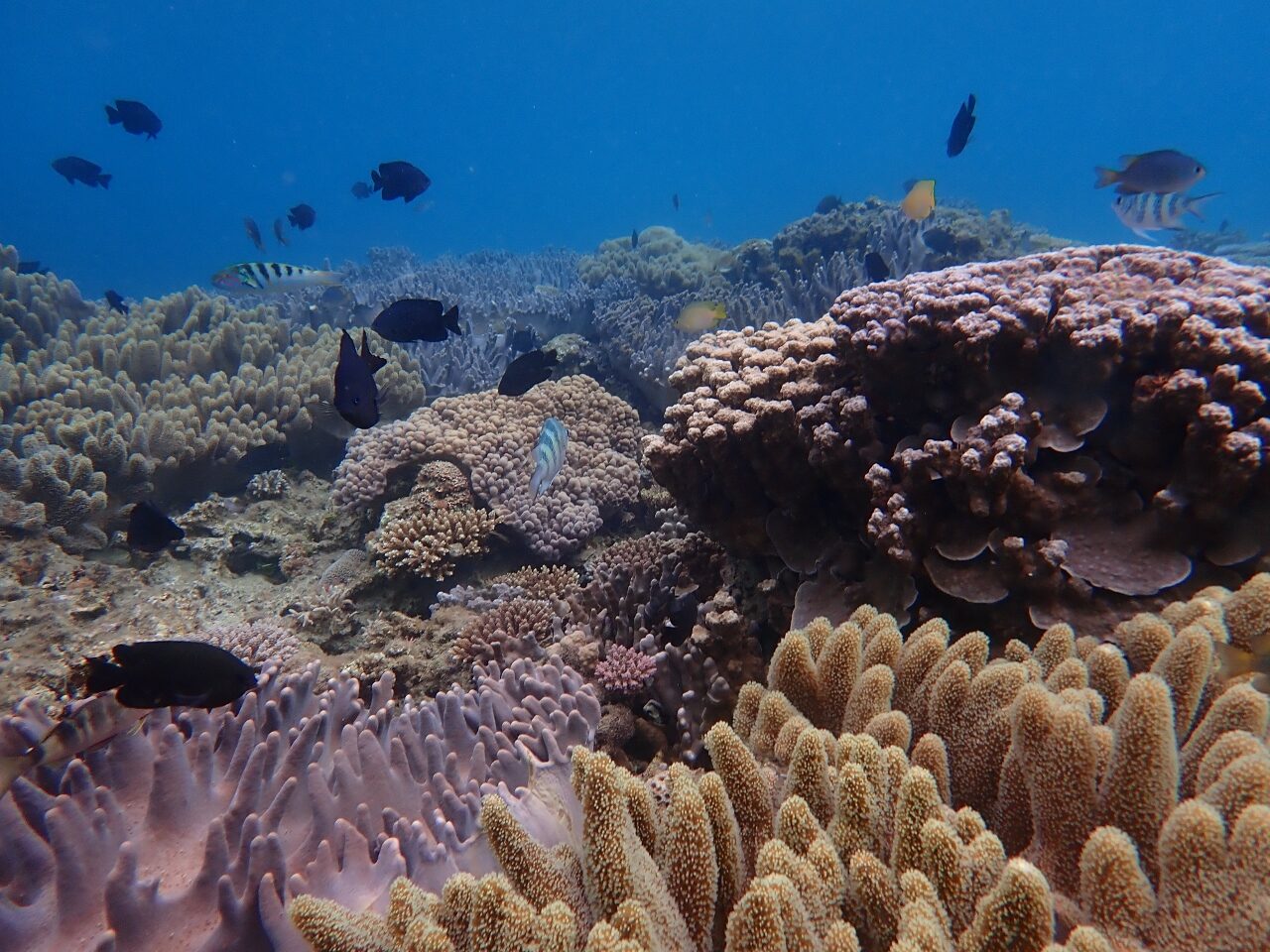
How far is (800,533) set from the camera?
3.09 metres

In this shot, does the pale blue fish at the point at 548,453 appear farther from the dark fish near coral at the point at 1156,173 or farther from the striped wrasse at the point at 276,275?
the dark fish near coral at the point at 1156,173

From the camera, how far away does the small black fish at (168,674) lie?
227 centimetres

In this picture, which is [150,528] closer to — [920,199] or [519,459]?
[519,459]

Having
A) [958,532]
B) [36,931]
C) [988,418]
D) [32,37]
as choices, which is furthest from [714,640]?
[32,37]

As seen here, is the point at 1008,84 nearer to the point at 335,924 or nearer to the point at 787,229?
the point at 787,229

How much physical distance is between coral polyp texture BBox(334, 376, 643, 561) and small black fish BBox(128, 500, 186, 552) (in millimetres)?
1360

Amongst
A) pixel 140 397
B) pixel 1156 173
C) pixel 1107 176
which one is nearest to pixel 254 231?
pixel 140 397

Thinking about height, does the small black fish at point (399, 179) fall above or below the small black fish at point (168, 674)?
above

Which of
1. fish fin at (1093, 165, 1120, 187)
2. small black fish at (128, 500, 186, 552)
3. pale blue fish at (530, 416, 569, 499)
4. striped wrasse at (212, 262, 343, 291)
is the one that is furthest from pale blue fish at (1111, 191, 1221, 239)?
small black fish at (128, 500, 186, 552)

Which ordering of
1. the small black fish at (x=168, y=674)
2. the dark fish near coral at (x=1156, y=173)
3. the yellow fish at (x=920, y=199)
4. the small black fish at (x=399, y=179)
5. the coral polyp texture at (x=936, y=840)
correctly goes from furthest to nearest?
the yellow fish at (x=920, y=199) → the small black fish at (x=399, y=179) → the dark fish near coral at (x=1156, y=173) → the small black fish at (x=168, y=674) → the coral polyp texture at (x=936, y=840)

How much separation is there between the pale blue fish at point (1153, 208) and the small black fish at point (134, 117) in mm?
12446

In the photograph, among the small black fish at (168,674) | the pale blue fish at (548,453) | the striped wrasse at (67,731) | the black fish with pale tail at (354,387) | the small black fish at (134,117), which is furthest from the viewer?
the small black fish at (134,117)

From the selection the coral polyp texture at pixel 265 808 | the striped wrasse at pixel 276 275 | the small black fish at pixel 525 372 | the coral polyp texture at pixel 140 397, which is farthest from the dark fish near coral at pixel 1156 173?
the striped wrasse at pixel 276 275

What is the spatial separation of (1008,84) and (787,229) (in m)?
138
